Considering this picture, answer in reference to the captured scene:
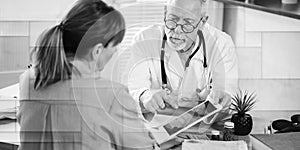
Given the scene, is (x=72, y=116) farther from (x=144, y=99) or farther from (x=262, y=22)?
(x=262, y=22)

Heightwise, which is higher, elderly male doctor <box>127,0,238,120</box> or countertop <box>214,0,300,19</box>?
countertop <box>214,0,300,19</box>

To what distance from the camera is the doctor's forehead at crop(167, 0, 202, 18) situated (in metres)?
1.55

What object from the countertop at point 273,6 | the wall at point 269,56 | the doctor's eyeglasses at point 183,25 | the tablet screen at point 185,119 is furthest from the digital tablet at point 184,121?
the countertop at point 273,6

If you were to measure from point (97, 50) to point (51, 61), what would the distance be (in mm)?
163

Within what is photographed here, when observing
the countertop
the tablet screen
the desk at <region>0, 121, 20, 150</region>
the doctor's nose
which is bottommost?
the desk at <region>0, 121, 20, 150</region>

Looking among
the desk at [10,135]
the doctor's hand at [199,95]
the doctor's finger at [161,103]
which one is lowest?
the desk at [10,135]

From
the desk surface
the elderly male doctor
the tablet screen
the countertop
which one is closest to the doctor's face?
the elderly male doctor

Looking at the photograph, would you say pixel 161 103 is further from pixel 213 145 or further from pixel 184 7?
pixel 184 7

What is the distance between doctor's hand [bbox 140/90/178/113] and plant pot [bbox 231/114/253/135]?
0.71 ft

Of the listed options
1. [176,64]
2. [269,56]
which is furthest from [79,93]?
[269,56]

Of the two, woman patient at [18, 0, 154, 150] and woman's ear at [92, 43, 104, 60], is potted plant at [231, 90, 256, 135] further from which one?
woman's ear at [92, 43, 104, 60]

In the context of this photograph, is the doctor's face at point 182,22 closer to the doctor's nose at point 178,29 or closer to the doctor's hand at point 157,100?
the doctor's nose at point 178,29

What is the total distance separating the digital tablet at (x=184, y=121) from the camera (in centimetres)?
161

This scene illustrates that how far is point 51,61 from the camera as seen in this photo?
1.57 meters
